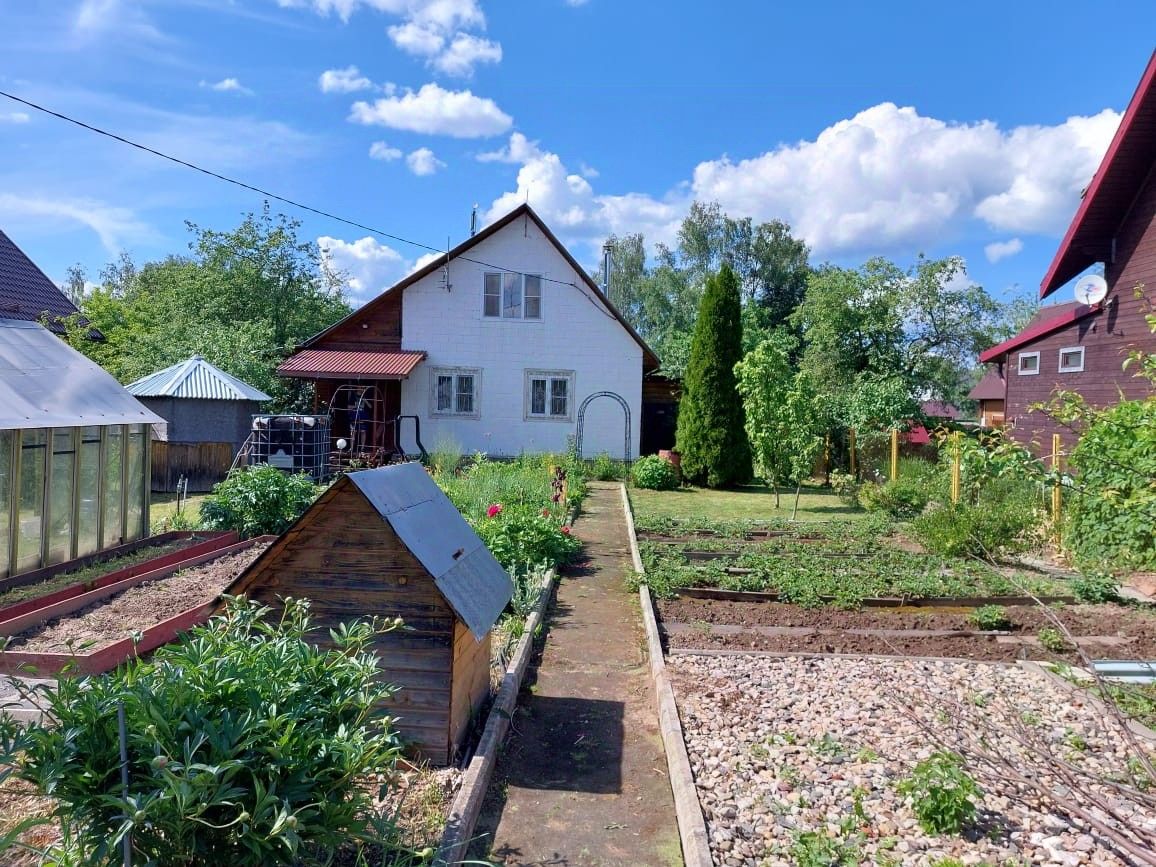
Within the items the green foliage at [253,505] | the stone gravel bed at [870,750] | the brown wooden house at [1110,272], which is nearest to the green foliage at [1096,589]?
the stone gravel bed at [870,750]

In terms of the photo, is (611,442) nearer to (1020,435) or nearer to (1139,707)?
(1020,435)

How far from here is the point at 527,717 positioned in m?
5.28

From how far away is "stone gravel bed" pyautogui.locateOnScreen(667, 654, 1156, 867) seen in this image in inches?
140

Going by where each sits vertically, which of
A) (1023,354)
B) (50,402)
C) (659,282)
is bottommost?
(50,402)

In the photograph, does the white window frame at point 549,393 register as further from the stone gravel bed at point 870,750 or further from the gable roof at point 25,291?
the stone gravel bed at point 870,750

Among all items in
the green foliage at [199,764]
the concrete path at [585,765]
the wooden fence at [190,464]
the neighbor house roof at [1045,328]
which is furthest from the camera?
the wooden fence at [190,464]

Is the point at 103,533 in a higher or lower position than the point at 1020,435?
lower

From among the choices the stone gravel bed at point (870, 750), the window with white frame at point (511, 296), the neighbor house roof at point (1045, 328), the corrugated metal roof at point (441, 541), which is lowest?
the stone gravel bed at point (870, 750)

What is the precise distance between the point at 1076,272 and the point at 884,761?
1331 cm

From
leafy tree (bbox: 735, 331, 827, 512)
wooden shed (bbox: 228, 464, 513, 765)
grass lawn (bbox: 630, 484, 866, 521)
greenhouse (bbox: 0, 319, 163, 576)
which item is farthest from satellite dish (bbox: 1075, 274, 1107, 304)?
greenhouse (bbox: 0, 319, 163, 576)

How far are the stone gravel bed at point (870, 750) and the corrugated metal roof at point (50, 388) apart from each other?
6.97m

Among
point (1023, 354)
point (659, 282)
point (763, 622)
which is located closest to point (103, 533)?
point (763, 622)

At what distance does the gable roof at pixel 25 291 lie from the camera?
17656mm

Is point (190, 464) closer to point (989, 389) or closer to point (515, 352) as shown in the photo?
point (515, 352)
